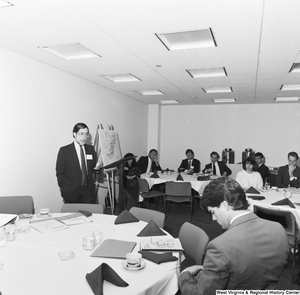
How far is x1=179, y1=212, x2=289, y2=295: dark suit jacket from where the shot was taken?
145cm

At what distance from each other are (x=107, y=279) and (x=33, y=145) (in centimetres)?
371

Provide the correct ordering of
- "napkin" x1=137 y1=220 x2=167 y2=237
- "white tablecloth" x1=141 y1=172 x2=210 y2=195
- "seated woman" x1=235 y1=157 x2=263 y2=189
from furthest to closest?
"white tablecloth" x1=141 y1=172 x2=210 y2=195, "seated woman" x1=235 y1=157 x2=263 y2=189, "napkin" x1=137 y1=220 x2=167 y2=237

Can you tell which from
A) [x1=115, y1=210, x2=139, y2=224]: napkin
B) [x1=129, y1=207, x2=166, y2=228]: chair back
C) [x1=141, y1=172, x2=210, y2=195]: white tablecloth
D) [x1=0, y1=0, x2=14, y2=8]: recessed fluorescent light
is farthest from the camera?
[x1=141, y1=172, x2=210, y2=195]: white tablecloth

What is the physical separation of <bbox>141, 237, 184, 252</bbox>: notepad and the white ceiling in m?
2.13

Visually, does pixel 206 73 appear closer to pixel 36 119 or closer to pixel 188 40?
pixel 188 40

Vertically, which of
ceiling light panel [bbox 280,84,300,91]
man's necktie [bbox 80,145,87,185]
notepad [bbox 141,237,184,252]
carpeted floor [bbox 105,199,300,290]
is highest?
ceiling light panel [bbox 280,84,300,91]

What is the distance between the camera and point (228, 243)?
57.9 inches

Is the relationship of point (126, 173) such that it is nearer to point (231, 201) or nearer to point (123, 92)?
point (123, 92)

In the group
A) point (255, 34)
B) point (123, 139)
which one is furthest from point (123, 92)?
point (255, 34)

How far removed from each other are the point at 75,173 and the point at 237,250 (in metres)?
3.05

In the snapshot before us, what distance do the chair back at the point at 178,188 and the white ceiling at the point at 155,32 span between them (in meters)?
2.21

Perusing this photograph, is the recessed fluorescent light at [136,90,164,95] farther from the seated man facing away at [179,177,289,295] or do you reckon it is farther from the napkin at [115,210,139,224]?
the seated man facing away at [179,177,289,295]

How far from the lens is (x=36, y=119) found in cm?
489

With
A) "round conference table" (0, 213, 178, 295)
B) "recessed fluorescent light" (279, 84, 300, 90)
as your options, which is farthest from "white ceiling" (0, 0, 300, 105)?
"round conference table" (0, 213, 178, 295)
